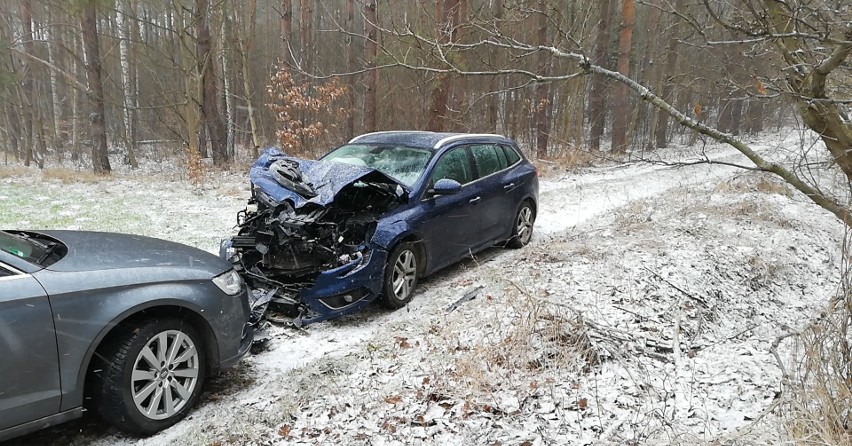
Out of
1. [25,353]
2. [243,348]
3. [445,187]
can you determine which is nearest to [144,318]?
[25,353]

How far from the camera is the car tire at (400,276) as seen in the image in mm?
5160

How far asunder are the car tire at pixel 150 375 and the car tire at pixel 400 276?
208 cm

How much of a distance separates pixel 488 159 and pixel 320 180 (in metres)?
2.62

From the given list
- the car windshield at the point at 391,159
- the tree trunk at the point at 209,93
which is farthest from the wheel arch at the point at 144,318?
the tree trunk at the point at 209,93

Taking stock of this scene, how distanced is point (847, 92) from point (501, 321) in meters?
4.26

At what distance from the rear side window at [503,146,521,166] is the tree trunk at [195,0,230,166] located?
11598 millimetres

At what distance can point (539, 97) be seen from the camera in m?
20.4

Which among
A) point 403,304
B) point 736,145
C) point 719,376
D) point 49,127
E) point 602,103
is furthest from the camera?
point 49,127

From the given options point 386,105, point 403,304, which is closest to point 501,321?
point 403,304

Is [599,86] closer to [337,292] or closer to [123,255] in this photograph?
[337,292]

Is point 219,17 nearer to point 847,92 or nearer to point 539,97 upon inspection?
point 539,97

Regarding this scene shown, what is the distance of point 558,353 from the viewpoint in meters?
3.69

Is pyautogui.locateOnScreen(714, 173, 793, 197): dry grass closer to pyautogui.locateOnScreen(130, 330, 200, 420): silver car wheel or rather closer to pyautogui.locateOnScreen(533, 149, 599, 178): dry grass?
pyautogui.locateOnScreen(533, 149, 599, 178): dry grass

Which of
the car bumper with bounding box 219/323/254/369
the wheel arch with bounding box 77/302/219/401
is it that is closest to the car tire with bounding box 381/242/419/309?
the car bumper with bounding box 219/323/254/369
